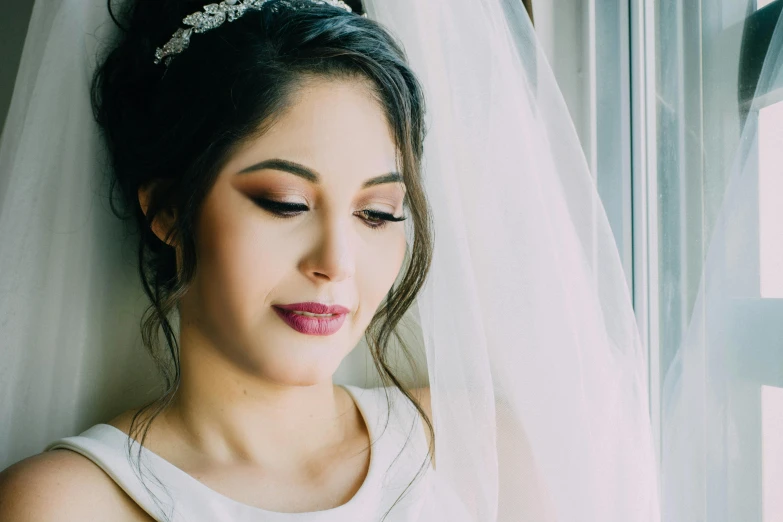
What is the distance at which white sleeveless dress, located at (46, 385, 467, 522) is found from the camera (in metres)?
0.83

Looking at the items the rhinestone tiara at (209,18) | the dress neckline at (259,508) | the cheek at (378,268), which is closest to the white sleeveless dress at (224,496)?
the dress neckline at (259,508)


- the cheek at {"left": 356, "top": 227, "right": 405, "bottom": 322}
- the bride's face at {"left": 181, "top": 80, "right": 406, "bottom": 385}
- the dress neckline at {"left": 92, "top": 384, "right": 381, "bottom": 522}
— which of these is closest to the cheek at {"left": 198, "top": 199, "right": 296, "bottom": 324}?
the bride's face at {"left": 181, "top": 80, "right": 406, "bottom": 385}

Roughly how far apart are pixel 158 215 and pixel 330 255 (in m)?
0.29

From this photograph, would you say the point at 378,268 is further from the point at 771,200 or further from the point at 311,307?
the point at 771,200

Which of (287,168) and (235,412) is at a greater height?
(287,168)

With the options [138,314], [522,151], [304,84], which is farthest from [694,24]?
[138,314]

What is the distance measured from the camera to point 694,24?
2.76 ft

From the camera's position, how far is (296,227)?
821 millimetres

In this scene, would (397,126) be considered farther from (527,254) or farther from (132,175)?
(132,175)

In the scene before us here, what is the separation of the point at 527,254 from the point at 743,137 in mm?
274

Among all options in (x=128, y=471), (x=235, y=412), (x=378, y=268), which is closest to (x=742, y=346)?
(x=378, y=268)

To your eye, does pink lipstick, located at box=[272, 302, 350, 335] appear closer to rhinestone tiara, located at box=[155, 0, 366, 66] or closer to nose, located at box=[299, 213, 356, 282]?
nose, located at box=[299, 213, 356, 282]

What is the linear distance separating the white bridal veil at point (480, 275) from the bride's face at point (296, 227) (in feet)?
0.33

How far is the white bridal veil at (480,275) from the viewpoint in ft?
2.46
